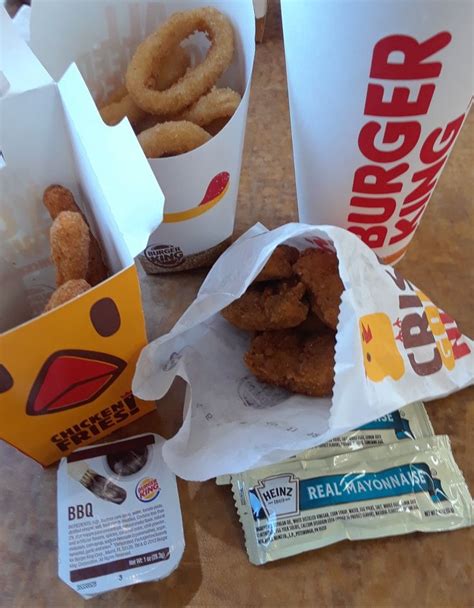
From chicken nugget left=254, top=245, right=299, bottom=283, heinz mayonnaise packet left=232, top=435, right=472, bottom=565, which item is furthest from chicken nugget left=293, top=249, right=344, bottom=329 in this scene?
heinz mayonnaise packet left=232, top=435, right=472, bottom=565

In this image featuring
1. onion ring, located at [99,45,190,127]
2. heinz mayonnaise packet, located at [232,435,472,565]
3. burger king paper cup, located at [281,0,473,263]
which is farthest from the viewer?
onion ring, located at [99,45,190,127]

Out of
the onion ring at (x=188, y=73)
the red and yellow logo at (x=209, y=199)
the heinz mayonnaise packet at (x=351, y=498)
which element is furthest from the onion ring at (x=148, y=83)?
the heinz mayonnaise packet at (x=351, y=498)

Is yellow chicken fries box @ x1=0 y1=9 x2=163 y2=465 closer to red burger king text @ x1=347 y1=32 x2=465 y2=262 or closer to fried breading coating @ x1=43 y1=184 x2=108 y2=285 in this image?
fried breading coating @ x1=43 y1=184 x2=108 y2=285

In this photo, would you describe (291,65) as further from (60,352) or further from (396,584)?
(396,584)

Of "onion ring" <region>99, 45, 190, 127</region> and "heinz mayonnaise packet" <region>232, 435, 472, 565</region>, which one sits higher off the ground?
"onion ring" <region>99, 45, 190, 127</region>

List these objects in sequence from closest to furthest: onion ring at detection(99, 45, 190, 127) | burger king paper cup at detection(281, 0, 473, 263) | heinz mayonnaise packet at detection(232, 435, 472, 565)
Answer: burger king paper cup at detection(281, 0, 473, 263), heinz mayonnaise packet at detection(232, 435, 472, 565), onion ring at detection(99, 45, 190, 127)

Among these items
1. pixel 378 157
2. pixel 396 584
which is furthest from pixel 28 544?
pixel 378 157
